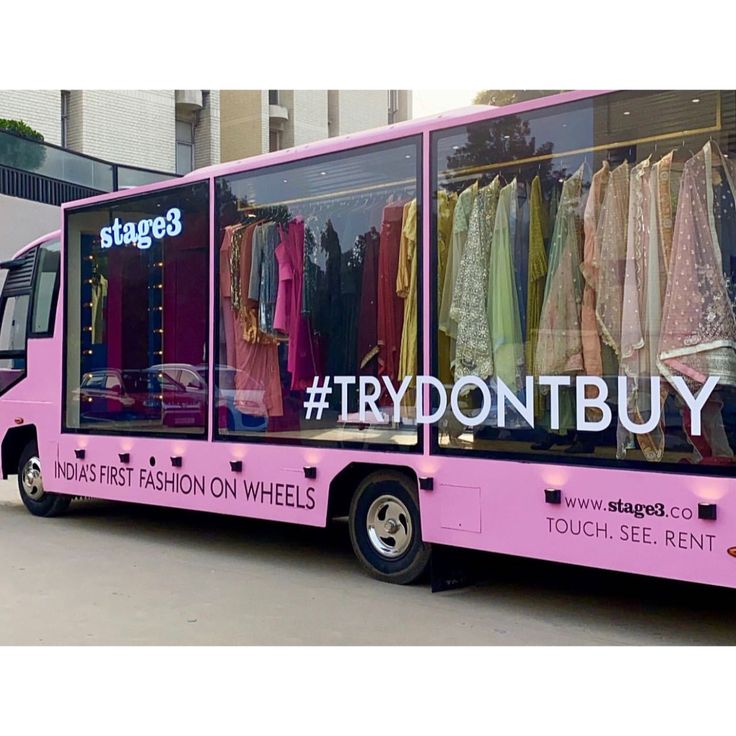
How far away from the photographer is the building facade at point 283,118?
998 inches

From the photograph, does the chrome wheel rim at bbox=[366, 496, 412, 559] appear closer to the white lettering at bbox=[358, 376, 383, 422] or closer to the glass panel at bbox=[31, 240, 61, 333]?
the white lettering at bbox=[358, 376, 383, 422]

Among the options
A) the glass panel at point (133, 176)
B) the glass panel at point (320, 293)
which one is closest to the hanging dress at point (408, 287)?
the glass panel at point (320, 293)

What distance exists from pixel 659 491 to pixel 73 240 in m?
6.38

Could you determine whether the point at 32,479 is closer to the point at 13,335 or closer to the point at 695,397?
the point at 13,335

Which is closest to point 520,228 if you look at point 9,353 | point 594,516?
point 594,516

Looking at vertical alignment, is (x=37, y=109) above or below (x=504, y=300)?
above

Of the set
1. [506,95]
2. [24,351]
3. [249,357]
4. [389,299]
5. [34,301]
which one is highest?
[506,95]

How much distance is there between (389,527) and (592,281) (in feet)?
7.46

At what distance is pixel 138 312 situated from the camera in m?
8.83

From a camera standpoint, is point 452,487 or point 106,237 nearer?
point 452,487

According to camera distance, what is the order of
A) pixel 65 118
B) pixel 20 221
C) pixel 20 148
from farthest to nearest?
pixel 65 118
pixel 20 221
pixel 20 148

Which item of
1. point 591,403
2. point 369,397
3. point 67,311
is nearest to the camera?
point 591,403

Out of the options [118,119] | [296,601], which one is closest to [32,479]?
[296,601]

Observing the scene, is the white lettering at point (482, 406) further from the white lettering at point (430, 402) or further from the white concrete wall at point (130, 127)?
the white concrete wall at point (130, 127)
